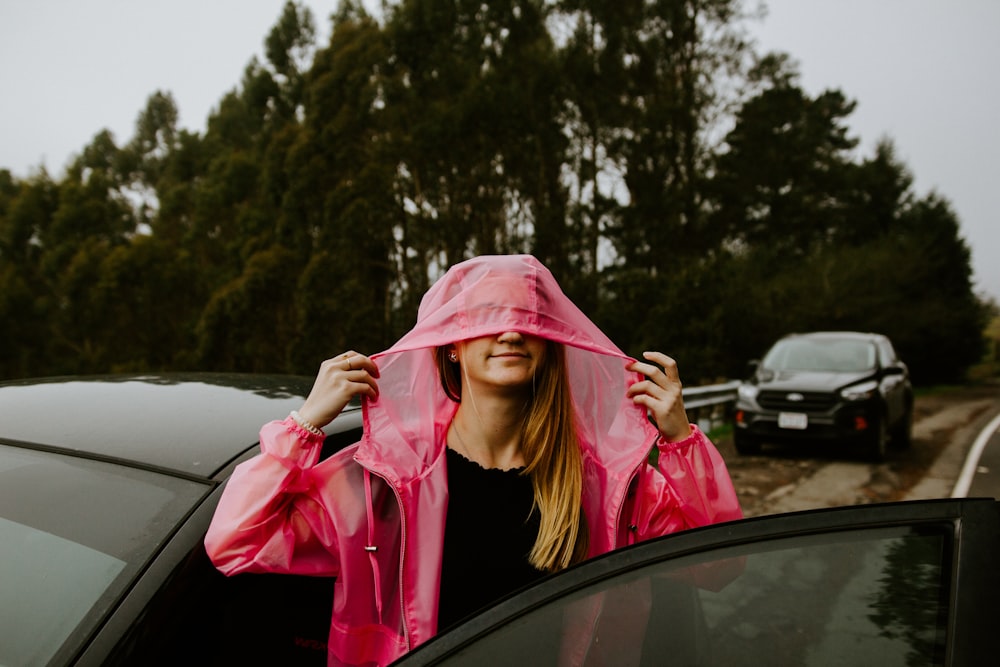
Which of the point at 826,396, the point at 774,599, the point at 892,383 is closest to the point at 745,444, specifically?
the point at 826,396

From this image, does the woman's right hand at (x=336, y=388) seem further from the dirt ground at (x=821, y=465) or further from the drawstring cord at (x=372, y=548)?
the dirt ground at (x=821, y=465)

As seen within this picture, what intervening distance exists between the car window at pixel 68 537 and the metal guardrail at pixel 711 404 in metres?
9.44

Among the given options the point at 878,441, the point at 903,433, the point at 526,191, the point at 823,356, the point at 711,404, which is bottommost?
the point at 903,433

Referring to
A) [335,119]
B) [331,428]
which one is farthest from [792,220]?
[331,428]

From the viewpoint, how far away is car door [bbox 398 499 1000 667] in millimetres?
957

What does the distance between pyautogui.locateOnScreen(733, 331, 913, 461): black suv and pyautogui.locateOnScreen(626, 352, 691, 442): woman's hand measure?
829 cm

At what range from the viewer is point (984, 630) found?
89cm

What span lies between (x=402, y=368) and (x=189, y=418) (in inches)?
23.5

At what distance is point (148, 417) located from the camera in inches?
75.5

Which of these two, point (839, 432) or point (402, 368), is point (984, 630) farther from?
point (839, 432)

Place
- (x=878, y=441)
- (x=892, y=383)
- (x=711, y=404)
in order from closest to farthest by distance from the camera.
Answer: (x=878, y=441) < (x=892, y=383) < (x=711, y=404)

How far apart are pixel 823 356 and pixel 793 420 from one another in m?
1.37

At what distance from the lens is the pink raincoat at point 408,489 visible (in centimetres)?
154

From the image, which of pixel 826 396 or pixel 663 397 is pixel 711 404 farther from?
pixel 663 397
